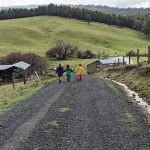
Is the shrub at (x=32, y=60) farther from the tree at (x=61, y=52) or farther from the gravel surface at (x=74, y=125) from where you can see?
the gravel surface at (x=74, y=125)

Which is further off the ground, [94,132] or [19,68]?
[94,132]

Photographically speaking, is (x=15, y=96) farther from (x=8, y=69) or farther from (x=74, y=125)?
(x=8, y=69)

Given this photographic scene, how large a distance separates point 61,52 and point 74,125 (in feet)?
418

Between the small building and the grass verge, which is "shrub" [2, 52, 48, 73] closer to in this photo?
the small building

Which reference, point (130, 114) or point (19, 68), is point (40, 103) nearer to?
point (130, 114)

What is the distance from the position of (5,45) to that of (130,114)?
503 feet

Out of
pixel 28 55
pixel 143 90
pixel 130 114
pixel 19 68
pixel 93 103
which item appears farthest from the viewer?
pixel 28 55

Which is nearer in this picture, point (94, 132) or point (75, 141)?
point (75, 141)

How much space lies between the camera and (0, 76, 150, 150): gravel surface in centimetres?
1544

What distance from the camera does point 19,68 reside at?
270ft

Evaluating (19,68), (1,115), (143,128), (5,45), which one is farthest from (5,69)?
(5,45)

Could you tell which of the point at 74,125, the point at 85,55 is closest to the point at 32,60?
the point at 85,55

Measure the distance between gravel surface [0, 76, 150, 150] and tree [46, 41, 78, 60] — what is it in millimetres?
117249

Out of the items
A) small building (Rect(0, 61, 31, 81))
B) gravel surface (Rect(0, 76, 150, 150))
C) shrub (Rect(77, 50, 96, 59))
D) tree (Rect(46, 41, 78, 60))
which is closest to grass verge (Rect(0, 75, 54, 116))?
gravel surface (Rect(0, 76, 150, 150))
